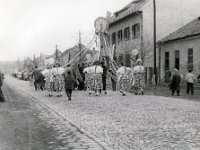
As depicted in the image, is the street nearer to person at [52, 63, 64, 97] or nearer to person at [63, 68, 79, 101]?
person at [63, 68, 79, 101]

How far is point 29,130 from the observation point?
9633 millimetres

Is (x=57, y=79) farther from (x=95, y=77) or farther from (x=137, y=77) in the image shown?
(x=137, y=77)

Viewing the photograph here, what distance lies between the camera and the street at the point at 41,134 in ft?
25.1

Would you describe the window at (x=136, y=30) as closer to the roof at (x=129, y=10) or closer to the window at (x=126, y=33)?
the roof at (x=129, y=10)

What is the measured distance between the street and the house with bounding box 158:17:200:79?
69.3 ft

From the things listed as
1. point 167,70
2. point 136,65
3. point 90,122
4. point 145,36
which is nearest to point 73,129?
point 90,122

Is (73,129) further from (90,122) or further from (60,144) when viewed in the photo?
(60,144)

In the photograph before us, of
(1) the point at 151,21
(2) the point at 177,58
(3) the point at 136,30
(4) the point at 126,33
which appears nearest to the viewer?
(2) the point at 177,58

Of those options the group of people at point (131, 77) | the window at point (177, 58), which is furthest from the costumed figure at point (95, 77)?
the window at point (177, 58)

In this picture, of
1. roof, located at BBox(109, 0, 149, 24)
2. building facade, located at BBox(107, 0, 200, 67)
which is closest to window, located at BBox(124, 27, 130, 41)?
building facade, located at BBox(107, 0, 200, 67)

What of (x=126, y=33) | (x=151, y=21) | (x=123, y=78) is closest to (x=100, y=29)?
(x=123, y=78)

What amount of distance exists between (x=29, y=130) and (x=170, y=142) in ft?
10.6

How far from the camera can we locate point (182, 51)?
34469 millimetres

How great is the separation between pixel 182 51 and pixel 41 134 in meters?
26.6
